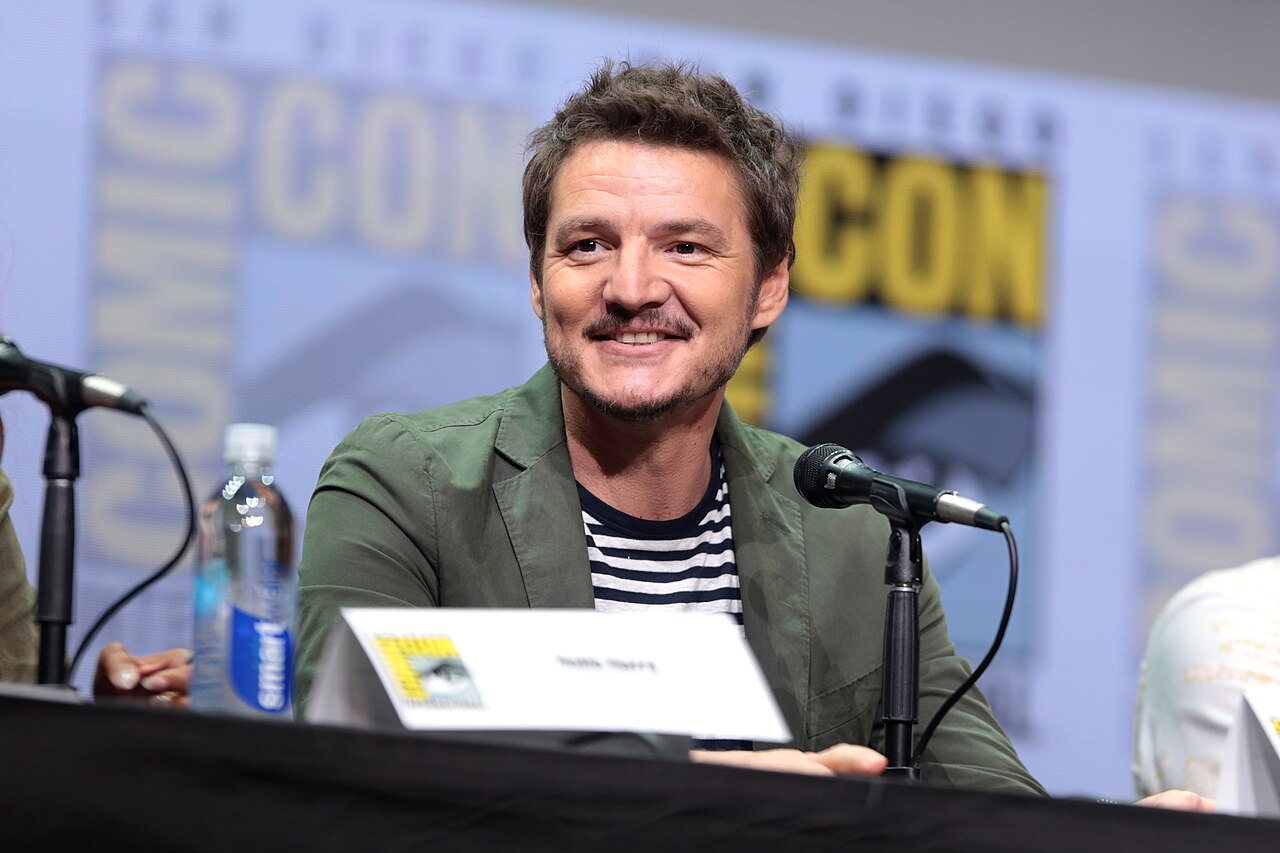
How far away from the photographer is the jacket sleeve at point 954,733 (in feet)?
6.32

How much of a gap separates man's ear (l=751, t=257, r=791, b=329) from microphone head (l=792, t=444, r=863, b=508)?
2.09 ft

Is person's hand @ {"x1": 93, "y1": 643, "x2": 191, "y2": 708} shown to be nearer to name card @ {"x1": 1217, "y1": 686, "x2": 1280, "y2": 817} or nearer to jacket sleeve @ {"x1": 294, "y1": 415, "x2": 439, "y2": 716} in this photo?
jacket sleeve @ {"x1": 294, "y1": 415, "x2": 439, "y2": 716}

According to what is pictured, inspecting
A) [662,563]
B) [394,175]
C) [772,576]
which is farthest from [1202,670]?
[394,175]

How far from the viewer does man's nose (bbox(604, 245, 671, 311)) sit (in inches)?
81.4

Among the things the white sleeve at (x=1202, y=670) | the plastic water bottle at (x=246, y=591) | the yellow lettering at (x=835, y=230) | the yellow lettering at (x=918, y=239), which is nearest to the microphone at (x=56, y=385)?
the plastic water bottle at (x=246, y=591)

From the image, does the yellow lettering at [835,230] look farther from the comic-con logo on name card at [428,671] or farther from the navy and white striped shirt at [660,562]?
the comic-con logo on name card at [428,671]

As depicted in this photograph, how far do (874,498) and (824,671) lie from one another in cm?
55

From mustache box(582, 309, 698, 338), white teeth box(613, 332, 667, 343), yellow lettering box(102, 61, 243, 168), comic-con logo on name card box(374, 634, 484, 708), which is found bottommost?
comic-con logo on name card box(374, 634, 484, 708)

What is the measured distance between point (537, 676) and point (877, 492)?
2.08 feet

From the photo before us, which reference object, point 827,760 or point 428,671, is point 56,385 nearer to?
point 428,671

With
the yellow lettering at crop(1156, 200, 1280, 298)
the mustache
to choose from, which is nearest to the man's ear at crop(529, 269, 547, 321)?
the mustache

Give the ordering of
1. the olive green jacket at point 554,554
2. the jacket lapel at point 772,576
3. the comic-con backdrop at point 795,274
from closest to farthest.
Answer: the olive green jacket at point 554,554 < the jacket lapel at point 772,576 < the comic-con backdrop at point 795,274

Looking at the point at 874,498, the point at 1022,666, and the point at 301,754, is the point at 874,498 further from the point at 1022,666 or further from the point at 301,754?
the point at 1022,666

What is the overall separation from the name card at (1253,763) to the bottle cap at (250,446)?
943 millimetres
